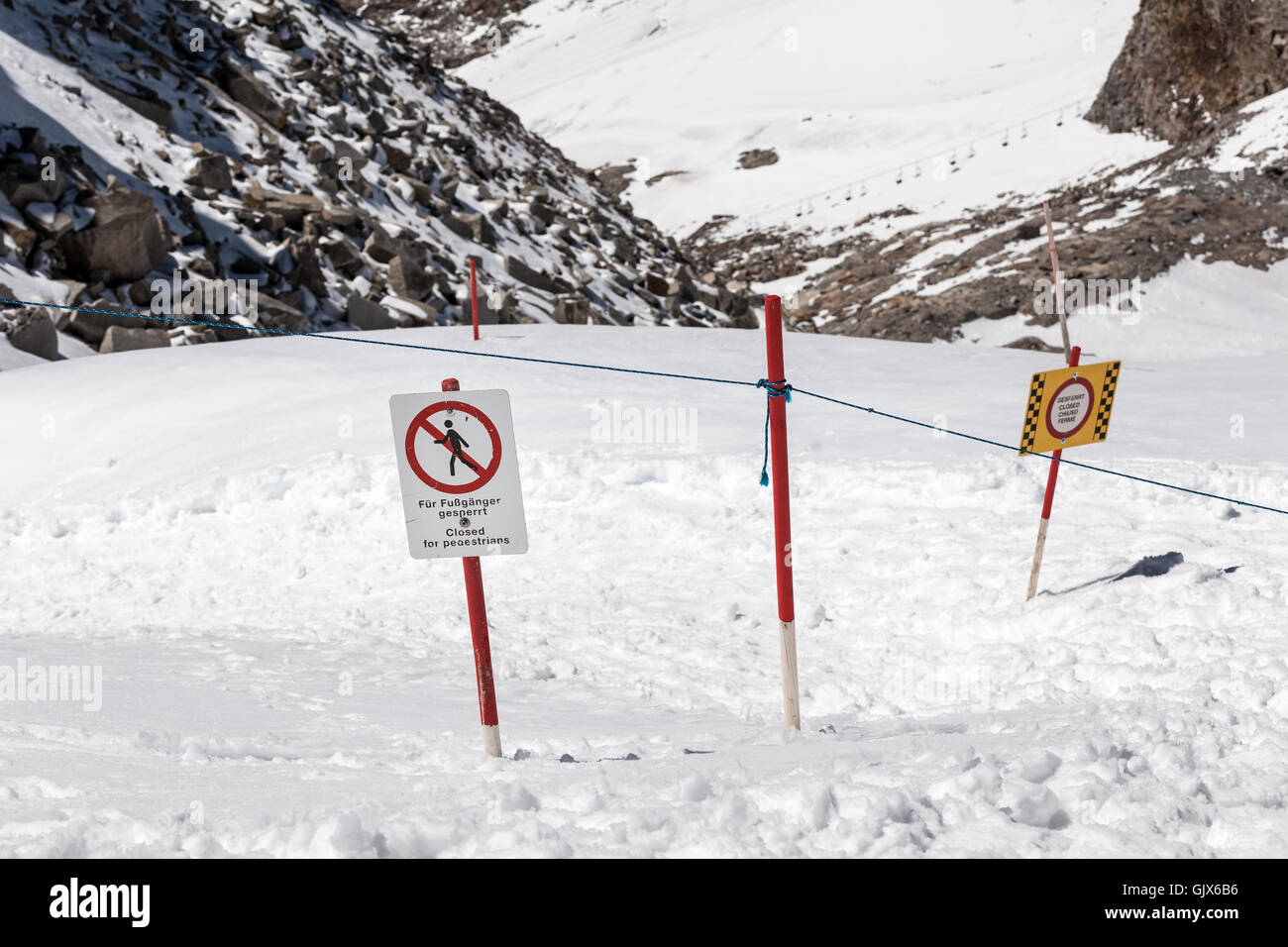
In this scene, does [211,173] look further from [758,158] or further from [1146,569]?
[758,158]

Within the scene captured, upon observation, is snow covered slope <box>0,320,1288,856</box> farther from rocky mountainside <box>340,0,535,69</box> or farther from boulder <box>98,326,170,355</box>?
rocky mountainside <box>340,0,535,69</box>

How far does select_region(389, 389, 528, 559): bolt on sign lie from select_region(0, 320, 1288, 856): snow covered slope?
99 centimetres

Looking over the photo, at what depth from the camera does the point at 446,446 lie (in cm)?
439

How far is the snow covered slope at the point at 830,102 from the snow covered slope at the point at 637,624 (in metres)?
34.2

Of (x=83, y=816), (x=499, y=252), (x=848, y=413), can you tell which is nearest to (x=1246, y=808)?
(x=83, y=816)

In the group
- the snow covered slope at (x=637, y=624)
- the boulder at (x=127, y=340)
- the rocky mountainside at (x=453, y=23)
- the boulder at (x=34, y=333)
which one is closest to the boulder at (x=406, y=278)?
the snow covered slope at (x=637, y=624)

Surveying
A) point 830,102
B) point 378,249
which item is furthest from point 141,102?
point 830,102

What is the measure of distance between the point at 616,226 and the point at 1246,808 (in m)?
26.7

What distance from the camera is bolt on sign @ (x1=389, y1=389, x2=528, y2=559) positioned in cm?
434

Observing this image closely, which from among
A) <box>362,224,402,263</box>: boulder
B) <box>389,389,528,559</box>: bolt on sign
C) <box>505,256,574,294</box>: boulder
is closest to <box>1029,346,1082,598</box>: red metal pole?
<box>389,389,528,559</box>: bolt on sign

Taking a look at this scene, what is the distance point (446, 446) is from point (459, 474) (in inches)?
5.3

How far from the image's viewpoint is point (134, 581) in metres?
8.42

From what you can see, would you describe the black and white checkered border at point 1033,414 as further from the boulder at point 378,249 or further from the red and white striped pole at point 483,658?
the boulder at point 378,249
